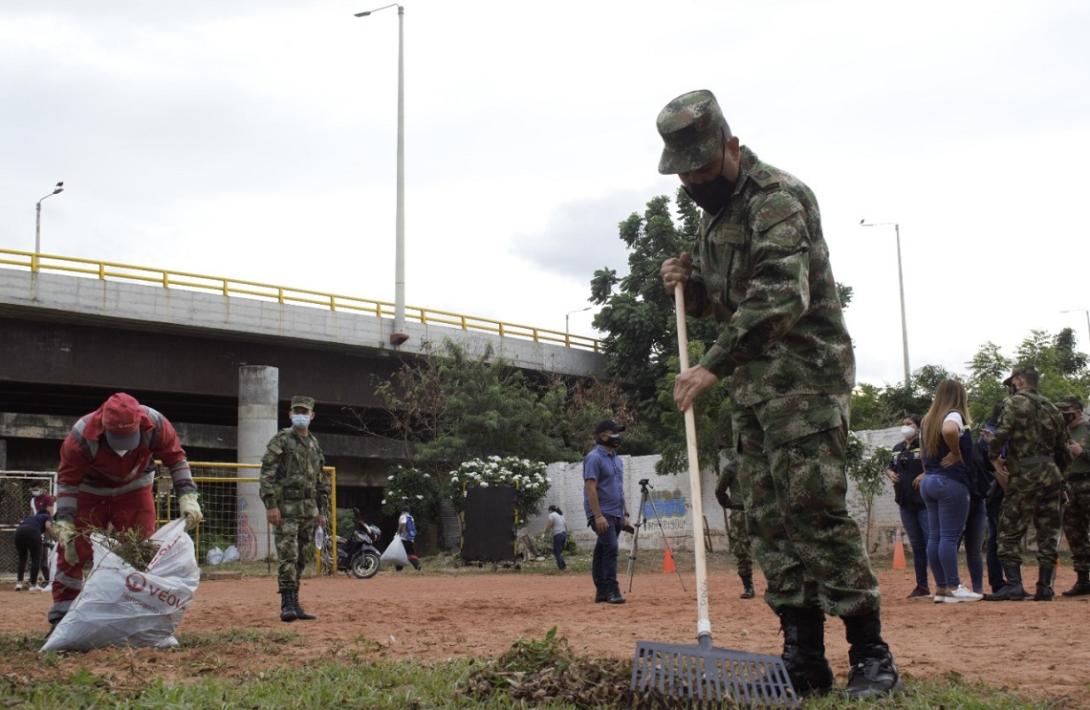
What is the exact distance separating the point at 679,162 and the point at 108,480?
4.54m

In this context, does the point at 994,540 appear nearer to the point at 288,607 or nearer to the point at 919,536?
the point at 919,536

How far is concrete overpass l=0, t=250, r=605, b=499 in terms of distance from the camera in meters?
25.3

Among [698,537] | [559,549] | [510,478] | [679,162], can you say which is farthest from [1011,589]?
[510,478]

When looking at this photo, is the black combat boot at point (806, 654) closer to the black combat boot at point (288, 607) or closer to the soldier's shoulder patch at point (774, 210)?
the soldier's shoulder patch at point (774, 210)

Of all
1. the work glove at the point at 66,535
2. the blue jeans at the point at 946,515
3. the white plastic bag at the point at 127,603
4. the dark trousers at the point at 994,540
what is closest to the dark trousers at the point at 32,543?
the work glove at the point at 66,535

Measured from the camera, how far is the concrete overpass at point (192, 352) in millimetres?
25297

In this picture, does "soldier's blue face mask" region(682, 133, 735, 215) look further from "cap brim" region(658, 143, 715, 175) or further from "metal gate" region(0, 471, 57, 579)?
"metal gate" region(0, 471, 57, 579)

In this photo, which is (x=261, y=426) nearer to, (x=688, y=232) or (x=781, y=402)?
(x=688, y=232)

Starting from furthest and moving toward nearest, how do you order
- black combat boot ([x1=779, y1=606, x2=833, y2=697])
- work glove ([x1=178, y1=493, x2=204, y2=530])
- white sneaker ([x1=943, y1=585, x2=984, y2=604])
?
white sneaker ([x1=943, y1=585, x2=984, y2=604]), work glove ([x1=178, y1=493, x2=204, y2=530]), black combat boot ([x1=779, y1=606, x2=833, y2=697])

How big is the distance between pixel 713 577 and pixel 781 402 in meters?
13.4

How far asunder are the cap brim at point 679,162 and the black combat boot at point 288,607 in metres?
5.95

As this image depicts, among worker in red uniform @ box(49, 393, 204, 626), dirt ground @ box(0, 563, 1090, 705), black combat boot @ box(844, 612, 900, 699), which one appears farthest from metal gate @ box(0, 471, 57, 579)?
black combat boot @ box(844, 612, 900, 699)

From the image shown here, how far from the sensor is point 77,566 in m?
6.96

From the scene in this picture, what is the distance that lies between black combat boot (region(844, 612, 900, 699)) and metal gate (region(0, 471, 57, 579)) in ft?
61.2
